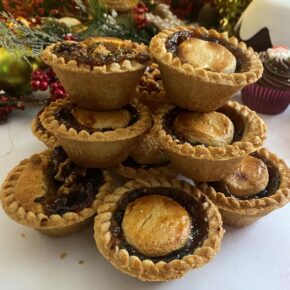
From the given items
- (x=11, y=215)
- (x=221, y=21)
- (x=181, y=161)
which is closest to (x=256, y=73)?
(x=181, y=161)

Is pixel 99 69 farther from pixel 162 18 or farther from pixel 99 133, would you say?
pixel 162 18

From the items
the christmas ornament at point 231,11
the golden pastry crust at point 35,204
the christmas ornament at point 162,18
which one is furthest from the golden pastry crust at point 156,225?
the christmas ornament at point 231,11

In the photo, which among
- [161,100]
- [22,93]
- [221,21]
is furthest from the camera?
[221,21]

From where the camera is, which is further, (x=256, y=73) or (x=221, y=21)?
(x=221, y=21)

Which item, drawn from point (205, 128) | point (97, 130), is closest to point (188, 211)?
point (205, 128)

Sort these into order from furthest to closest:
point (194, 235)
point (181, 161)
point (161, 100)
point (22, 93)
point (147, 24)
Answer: point (147, 24)
point (22, 93)
point (161, 100)
point (181, 161)
point (194, 235)

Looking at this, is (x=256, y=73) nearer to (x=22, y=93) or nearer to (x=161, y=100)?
(x=161, y=100)

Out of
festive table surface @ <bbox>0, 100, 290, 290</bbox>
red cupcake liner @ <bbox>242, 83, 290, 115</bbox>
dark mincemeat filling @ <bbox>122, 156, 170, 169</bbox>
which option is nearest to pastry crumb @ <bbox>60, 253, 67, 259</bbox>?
festive table surface @ <bbox>0, 100, 290, 290</bbox>
